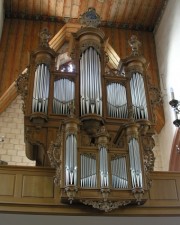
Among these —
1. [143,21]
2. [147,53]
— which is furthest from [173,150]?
[143,21]

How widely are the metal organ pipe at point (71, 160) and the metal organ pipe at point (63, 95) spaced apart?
1178 millimetres

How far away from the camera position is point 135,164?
668 cm

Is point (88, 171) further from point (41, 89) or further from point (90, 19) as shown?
point (90, 19)

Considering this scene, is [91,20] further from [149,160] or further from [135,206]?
[135,206]

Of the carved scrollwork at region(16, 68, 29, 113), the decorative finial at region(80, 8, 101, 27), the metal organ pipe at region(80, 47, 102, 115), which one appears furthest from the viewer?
the decorative finial at region(80, 8, 101, 27)

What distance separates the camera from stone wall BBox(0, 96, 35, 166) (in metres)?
10.8

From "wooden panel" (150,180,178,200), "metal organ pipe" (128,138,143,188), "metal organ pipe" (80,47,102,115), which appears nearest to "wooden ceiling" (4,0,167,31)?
"metal organ pipe" (80,47,102,115)

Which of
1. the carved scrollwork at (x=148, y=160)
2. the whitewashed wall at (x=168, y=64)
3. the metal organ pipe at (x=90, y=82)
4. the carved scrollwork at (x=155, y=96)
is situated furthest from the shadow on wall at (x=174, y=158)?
the metal organ pipe at (x=90, y=82)

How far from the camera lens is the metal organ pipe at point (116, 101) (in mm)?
8094

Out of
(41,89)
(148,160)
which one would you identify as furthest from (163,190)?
(41,89)

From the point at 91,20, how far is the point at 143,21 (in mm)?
4147

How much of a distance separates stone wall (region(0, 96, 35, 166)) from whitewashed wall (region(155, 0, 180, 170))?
3.92 m

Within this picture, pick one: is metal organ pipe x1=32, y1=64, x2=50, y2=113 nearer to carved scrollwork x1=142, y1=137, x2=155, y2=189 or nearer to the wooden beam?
carved scrollwork x1=142, y1=137, x2=155, y2=189

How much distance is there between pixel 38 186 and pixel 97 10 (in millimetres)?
7678
